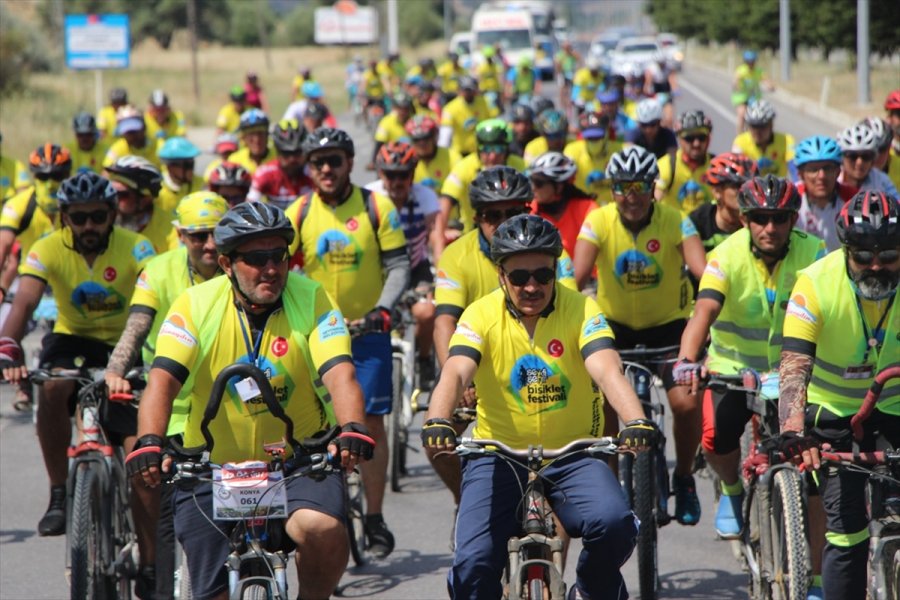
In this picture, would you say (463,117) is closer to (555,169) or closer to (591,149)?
(591,149)

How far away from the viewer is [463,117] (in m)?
22.4

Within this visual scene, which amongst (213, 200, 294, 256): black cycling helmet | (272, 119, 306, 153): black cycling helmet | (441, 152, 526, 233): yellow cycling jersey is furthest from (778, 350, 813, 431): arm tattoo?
(441, 152, 526, 233): yellow cycling jersey

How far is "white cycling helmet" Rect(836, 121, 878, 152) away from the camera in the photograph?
10383 mm

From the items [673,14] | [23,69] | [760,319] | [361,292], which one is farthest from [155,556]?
[673,14]

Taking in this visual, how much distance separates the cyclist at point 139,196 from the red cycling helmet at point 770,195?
3.75m

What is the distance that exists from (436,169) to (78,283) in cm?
738

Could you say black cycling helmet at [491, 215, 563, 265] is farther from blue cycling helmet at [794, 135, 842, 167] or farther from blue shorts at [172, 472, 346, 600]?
blue cycling helmet at [794, 135, 842, 167]

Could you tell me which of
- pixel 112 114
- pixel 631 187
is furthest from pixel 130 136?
pixel 631 187

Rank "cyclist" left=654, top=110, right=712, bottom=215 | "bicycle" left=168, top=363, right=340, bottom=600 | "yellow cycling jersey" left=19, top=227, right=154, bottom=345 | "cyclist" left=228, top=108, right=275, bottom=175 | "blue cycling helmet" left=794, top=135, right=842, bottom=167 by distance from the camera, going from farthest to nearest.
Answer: "cyclist" left=228, top=108, right=275, bottom=175 < "cyclist" left=654, top=110, right=712, bottom=215 < "blue cycling helmet" left=794, top=135, right=842, bottom=167 < "yellow cycling jersey" left=19, top=227, right=154, bottom=345 < "bicycle" left=168, top=363, right=340, bottom=600

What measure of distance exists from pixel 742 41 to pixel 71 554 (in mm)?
68435

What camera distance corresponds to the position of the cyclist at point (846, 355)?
5.89m

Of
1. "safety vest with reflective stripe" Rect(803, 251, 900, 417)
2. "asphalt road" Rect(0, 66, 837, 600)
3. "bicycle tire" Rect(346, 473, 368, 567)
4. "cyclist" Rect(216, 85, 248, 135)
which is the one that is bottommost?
"asphalt road" Rect(0, 66, 837, 600)

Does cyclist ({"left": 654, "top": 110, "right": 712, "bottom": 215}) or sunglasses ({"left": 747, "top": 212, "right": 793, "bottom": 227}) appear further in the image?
cyclist ({"left": 654, "top": 110, "right": 712, "bottom": 215})

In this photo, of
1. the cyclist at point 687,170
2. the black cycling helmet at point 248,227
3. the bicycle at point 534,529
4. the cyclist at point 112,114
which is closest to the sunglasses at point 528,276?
the bicycle at point 534,529
